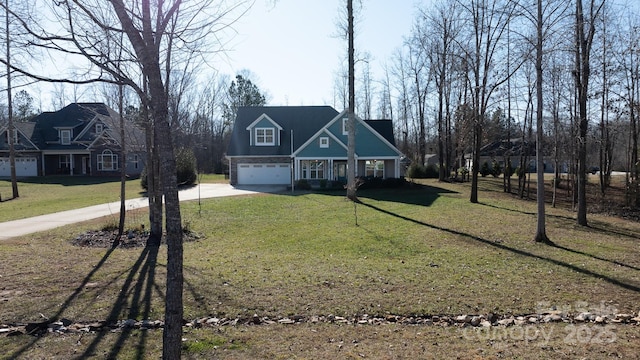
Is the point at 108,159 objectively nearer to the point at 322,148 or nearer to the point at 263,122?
the point at 263,122

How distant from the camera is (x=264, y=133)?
33531 millimetres

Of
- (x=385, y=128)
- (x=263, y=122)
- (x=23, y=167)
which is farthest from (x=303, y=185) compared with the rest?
(x=23, y=167)

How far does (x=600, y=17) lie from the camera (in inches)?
643

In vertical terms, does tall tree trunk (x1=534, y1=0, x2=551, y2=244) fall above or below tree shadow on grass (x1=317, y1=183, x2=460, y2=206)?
above

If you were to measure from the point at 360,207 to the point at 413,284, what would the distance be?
11999 millimetres

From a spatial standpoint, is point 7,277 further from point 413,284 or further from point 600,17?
point 600,17

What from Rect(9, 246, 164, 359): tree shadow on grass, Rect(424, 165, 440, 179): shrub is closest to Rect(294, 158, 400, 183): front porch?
Rect(424, 165, 440, 179): shrub

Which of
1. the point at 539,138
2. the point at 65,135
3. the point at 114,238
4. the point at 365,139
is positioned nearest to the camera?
the point at 539,138

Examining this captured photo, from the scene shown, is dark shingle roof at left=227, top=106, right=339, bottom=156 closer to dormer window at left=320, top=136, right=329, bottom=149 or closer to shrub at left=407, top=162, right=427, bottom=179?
dormer window at left=320, top=136, right=329, bottom=149

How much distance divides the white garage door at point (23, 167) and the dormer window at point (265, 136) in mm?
24293

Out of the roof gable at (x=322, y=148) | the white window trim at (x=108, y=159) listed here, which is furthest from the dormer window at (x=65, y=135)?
the roof gable at (x=322, y=148)

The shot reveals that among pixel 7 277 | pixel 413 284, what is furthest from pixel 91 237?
pixel 413 284

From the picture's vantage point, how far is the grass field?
463 centimetres

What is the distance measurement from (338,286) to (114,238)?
7.21 meters
